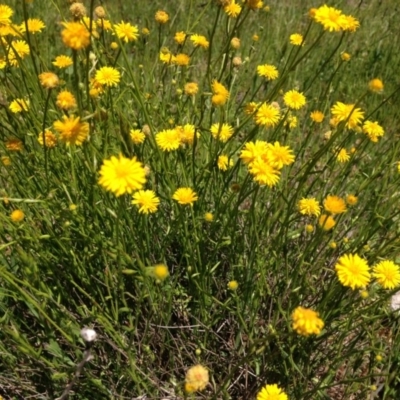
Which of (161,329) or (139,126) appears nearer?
(161,329)

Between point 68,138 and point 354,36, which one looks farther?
point 354,36

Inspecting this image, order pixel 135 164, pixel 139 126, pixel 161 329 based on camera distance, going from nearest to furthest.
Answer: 1. pixel 135 164
2. pixel 161 329
3. pixel 139 126

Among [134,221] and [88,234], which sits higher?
[134,221]

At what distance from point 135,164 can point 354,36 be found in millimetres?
3512

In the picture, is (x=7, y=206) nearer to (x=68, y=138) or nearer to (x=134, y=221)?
(x=134, y=221)

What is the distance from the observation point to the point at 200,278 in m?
1.77

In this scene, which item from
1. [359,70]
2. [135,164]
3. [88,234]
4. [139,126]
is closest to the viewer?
[135,164]

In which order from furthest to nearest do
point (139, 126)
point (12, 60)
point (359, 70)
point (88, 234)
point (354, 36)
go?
point (354, 36), point (359, 70), point (139, 126), point (12, 60), point (88, 234)

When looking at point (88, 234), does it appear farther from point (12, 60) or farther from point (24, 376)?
point (12, 60)

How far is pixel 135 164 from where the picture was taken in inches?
49.3

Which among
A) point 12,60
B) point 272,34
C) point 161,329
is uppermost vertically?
point 272,34

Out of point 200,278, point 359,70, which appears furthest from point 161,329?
point 359,70

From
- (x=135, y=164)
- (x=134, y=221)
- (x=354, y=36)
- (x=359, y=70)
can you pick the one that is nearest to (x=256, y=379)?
(x=134, y=221)

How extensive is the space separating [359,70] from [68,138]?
3081 mm
